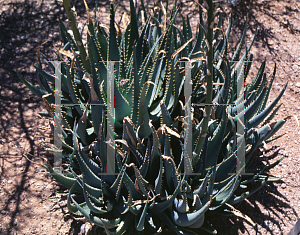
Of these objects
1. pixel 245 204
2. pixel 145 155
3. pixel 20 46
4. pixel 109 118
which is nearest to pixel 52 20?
pixel 20 46

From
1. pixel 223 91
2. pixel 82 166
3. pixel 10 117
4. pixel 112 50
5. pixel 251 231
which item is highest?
pixel 112 50

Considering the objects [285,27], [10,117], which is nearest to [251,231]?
[10,117]

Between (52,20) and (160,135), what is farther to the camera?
(52,20)

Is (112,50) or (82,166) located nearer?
(82,166)

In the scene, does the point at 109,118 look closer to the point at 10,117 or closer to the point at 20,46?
the point at 10,117

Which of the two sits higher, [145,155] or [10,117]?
[145,155]

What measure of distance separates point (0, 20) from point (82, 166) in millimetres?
2633

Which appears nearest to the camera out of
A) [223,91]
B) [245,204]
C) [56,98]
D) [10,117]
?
[223,91]

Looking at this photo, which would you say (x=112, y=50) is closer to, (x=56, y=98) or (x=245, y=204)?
(x=56, y=98)

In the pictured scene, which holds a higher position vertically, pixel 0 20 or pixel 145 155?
pixel 0 20

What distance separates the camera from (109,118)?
152 centimetres

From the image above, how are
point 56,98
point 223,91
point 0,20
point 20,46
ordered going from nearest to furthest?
point 223,91
point 56,98
point 20,46
point 0,20

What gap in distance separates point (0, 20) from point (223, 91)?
282 cm

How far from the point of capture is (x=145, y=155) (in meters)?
1.45
